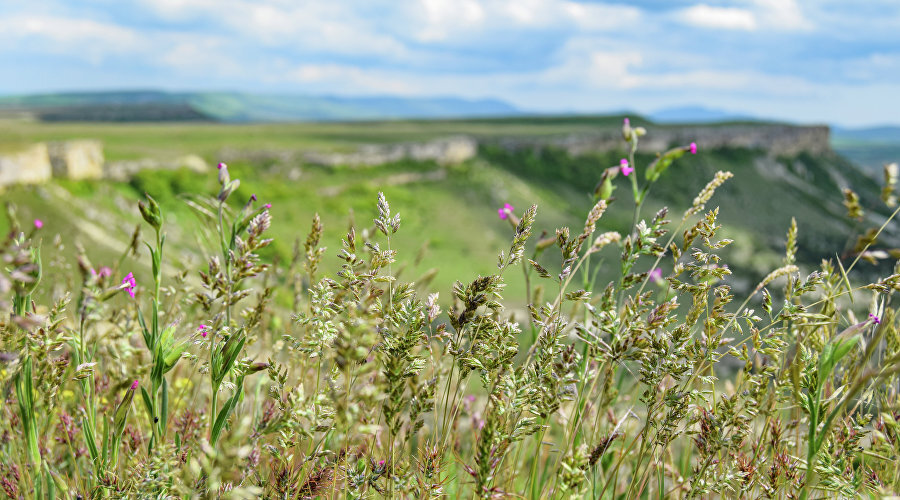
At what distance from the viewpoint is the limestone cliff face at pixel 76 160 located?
86.5 feet

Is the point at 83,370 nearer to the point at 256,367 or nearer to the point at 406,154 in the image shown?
the point at 256,367

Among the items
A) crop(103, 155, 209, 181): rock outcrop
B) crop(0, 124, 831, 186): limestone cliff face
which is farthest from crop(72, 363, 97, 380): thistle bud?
crop(103, 155, 209, 181): rock outcrop

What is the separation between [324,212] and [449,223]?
8418 millimetres

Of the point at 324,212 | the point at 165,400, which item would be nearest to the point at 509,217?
the point at 165,400

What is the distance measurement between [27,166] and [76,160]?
3143mm

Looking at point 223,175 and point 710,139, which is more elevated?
point 710,139

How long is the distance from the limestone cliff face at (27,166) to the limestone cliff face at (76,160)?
314 mm

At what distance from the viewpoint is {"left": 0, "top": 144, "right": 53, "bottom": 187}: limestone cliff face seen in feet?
76.1

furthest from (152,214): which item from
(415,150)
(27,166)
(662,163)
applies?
(415,150)

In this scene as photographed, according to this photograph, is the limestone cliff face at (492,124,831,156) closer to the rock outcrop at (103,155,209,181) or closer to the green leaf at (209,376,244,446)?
the rock outcrop at (103,155,209,181)

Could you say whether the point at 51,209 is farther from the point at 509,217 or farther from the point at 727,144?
the point at 727,144

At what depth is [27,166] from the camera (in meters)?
24.2

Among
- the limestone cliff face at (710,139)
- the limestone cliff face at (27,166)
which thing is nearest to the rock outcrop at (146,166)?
the limestone cliff face at (27,166)

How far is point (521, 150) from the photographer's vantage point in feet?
192
